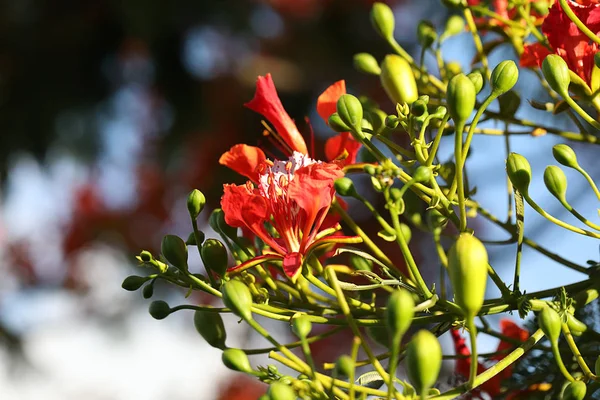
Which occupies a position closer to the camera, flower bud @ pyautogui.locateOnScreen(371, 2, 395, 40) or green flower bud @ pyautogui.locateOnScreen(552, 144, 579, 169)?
green flower bud @ pyautogui.locateOnScreen(552, 144, 579, 169)

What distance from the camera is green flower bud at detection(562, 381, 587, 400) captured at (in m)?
0.40

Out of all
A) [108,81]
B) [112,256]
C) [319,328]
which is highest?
[108,81]

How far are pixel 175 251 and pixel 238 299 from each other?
0.32ft

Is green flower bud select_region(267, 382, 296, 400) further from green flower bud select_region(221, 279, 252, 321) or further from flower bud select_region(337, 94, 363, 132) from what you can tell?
flower bud select_region(337, 94, 363, 132)

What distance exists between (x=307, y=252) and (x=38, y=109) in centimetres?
220

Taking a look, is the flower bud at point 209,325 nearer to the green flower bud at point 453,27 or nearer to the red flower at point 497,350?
the red flower at point 497,350

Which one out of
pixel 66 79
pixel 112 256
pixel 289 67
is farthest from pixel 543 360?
pixel 112 256

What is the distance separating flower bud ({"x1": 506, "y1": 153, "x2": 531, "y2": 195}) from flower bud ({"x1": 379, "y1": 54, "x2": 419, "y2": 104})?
0.10 meters

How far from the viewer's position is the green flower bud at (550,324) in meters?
0.40

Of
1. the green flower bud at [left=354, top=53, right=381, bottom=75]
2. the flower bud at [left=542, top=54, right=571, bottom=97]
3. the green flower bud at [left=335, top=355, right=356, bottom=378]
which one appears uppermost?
the flower bud at [left=542, top=54, right=571, bottom=97]

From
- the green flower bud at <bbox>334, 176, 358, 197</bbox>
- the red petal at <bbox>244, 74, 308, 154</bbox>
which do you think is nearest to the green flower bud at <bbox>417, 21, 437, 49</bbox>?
the red petal at <bbox>244, 74, 308, 154</bbox>

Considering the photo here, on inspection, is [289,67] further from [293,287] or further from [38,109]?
[293,287]

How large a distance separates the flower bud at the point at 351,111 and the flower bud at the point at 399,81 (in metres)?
0.09

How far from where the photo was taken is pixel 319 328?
2230mm
